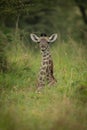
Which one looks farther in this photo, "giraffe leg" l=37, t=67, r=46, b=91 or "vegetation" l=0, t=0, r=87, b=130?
"giraffe leg" l=37, t=67, r=46, b=91

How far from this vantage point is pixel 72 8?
2612cm

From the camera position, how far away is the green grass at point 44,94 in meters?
8.81

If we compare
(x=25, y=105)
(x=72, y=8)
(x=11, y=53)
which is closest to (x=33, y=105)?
(x=25, y=105)

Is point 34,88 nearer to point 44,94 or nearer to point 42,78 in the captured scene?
point 42,78

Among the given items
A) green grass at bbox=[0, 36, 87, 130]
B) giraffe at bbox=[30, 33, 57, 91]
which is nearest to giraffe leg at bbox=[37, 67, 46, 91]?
giraffe at bbox=[30, 33, 57, 91]

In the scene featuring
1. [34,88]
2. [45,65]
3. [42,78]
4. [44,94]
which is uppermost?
[45,65]

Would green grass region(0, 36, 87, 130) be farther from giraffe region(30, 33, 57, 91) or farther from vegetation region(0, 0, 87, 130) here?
giraffe region(30, 33, 57, 91)

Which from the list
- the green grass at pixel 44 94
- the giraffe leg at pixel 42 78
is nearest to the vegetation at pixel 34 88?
the green grass at pixel 44 94

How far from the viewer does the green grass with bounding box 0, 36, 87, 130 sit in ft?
28.9

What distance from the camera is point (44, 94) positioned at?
437 inches

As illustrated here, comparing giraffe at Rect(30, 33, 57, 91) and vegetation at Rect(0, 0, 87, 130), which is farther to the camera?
giraffe at Rect(30, 33, 57, 91)

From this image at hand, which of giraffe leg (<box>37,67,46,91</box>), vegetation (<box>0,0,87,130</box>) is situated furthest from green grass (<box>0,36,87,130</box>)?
giraffe leg (<box>37,67,46,91</box>)

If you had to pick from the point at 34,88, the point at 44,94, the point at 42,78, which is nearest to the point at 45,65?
the point at 42,78

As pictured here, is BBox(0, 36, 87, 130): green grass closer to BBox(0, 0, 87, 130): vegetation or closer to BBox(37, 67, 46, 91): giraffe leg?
BBox(0, 0, 87, 130): vegetation
